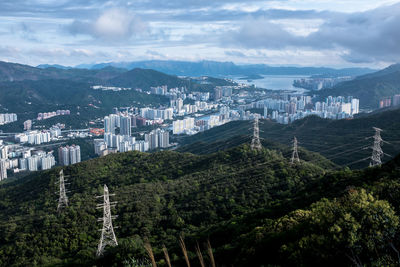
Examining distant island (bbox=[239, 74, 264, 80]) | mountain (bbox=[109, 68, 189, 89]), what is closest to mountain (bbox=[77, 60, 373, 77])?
distant island (bbox=[239, 74, 264, 80])

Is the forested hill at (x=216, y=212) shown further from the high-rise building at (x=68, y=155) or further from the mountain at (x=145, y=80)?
the mountain at (x=145, y=80)

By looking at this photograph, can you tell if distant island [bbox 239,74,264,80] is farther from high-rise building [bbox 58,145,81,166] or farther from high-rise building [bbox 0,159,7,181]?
high-rise building [bbox 0,159,7,181]

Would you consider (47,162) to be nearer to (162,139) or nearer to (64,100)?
(162,139)

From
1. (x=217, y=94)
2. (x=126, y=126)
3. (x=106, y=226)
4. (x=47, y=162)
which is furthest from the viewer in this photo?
(x=217, y=94)

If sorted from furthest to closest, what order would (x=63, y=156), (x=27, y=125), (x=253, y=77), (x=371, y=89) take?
(x=253, y=77), (x=371, y=89), (x=27, y=125), (x=63, y=156)

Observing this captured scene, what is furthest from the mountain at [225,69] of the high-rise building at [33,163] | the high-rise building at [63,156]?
the high-rise building at [33,163]

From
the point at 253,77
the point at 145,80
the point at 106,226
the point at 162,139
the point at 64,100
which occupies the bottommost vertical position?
the point at 162,139

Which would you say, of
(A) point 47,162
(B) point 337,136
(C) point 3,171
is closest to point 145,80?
(A) point 47,162
